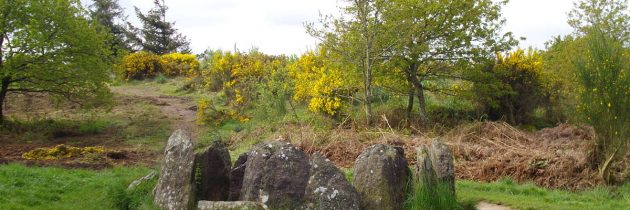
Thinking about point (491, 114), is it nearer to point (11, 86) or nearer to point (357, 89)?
point (357, 89)

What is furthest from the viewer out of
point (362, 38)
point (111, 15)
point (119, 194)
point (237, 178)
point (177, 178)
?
point (111, 15)

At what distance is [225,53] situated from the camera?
2430 cm

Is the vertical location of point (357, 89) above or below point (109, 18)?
below

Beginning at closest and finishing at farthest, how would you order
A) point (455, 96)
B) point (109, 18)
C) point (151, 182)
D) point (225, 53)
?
point (151, 182) < point (455, 96) < point (225, 53) < point (109, 18)

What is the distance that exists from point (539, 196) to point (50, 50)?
13.8 metres

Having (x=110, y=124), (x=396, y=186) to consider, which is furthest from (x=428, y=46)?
(x=110, y=124)

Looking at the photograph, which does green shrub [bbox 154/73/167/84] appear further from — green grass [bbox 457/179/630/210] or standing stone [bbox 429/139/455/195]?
standing stone [bbox 429/139/455/195]

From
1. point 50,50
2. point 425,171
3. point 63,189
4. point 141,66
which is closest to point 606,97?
point 425,171

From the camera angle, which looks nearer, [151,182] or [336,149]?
[151,182]

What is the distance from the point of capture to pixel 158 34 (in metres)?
41.2

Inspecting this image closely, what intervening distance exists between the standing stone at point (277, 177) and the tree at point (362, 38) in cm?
654

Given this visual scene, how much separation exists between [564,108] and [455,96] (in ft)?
10.6

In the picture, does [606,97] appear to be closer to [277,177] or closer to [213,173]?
[277,177]

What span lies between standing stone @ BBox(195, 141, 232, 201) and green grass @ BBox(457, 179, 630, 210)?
3475mm
